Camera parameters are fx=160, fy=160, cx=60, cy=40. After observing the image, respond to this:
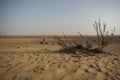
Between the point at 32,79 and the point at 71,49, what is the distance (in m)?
5.31

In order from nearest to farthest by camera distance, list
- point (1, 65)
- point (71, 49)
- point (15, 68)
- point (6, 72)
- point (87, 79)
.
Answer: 1. point (87, 79)
2. point (6, 72)
3. point (15, 68)
4. point (1, 65)
5. point (71, 49)

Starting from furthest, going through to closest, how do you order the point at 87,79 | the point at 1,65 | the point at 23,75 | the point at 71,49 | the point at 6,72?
1. the point at 71,49
2. the point at 1,65
3. the point at 6,72
4. the point at 23,75
5. the point at 87,79

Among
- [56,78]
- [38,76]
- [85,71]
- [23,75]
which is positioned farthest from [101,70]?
[23,75]

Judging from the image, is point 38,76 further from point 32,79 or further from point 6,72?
point 6,72

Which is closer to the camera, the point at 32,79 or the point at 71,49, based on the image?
the point at 32,79

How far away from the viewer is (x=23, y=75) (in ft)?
14.3

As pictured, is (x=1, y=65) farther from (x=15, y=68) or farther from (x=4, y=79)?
(x=4, y=79)

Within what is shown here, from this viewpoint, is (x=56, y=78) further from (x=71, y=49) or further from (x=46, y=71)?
(x=71, y=49)

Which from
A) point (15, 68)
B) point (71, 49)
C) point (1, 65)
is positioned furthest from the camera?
point (71, 49)

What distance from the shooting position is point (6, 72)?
4672 mm

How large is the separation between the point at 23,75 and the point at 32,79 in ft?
1.36

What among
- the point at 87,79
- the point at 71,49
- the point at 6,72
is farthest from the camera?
the point at 71,49

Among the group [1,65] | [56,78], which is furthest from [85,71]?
[1,65]

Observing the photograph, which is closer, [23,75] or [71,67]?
[23,75]
